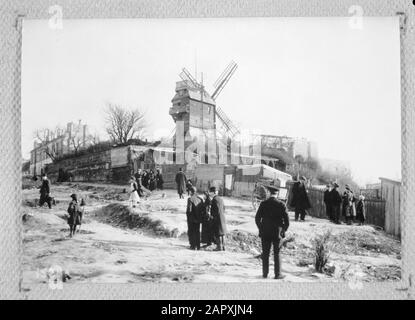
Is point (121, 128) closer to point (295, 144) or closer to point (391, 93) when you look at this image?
point (295, 144)

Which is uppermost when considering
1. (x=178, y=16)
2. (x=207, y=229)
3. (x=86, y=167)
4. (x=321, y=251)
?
(x=178, y=16)

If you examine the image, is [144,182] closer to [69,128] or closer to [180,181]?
[180,181]

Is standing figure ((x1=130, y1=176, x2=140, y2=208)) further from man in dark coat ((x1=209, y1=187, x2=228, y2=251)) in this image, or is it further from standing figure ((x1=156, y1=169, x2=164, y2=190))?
man in dark coat ((x1=209, y1=187, x2=228, y2=251))

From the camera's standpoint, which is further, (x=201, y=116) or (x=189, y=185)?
(x=201, y=116)

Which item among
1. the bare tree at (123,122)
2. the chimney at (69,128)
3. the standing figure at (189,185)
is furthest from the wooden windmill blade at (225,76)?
the chimney at (69,128)

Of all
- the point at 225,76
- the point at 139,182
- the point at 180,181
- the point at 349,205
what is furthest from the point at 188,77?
the point at 349,205

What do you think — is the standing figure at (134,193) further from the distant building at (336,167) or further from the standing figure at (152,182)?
the distant building at (336,167)

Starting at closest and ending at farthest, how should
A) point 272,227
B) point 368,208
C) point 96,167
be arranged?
point 272,227, point 368,208, point 96,167

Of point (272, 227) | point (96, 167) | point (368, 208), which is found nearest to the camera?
point (272, 227)

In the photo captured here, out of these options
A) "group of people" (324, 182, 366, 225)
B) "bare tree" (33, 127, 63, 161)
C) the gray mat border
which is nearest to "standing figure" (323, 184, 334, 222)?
"group of people" (324, 182, 366, 225)
